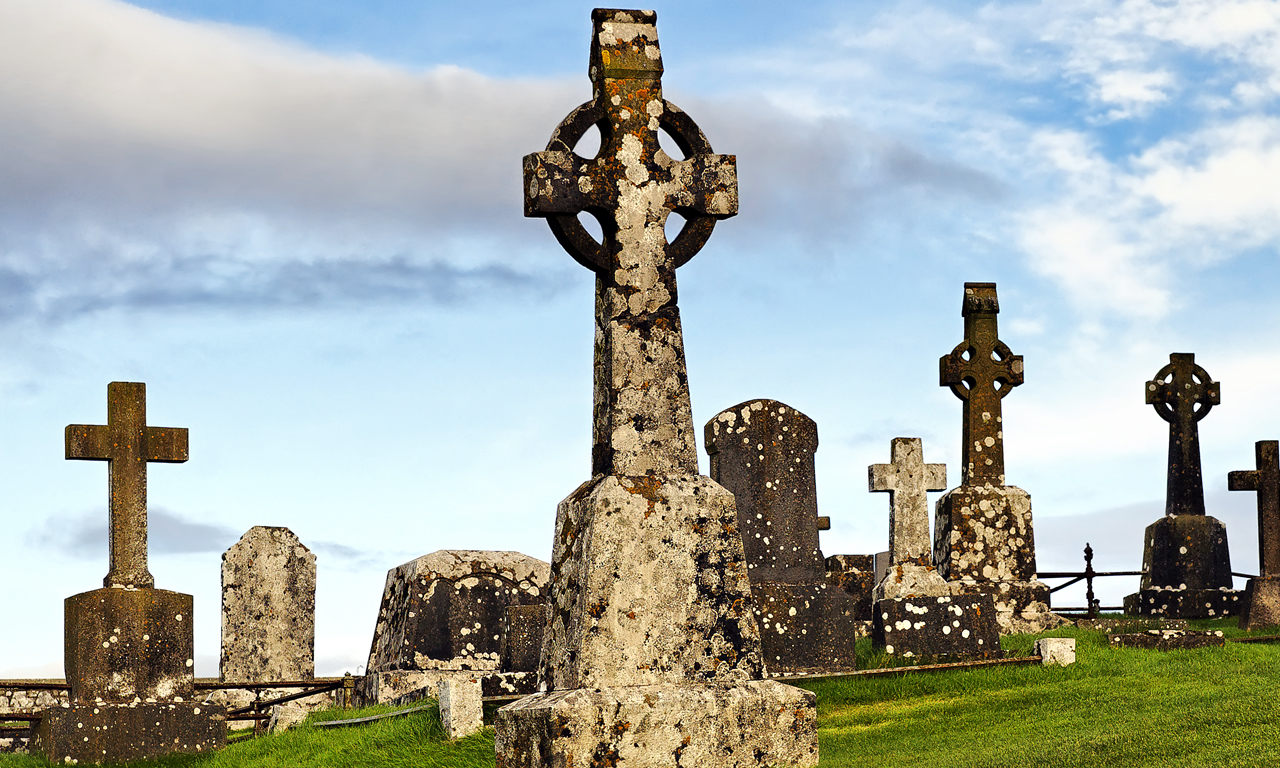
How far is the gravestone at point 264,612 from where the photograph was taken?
19719 millimetres

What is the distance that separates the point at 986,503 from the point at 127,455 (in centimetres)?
1173

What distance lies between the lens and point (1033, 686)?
13.2m

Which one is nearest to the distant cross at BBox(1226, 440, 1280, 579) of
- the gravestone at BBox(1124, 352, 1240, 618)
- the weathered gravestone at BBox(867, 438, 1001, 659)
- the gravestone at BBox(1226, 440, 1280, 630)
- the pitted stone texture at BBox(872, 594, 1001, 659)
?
the gravestone at BBox(1226, 440, 1280, 630)

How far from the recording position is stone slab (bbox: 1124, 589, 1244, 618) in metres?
24.0

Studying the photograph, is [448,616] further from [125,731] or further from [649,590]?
[649,590]

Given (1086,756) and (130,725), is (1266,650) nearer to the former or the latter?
(1086,756)

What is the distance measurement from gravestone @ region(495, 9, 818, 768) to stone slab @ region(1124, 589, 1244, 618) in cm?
1662

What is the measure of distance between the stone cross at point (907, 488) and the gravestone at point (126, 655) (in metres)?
10.7

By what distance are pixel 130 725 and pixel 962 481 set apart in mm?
11943

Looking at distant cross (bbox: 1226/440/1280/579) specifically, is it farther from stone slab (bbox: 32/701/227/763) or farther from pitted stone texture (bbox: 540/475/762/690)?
stone slab (bbox: 32/701/227/763)

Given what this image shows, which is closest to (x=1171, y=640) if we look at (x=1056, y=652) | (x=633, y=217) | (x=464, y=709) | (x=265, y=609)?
(x=1056, y=652)

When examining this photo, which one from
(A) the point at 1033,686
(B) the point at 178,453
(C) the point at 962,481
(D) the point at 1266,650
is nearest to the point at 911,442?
(C) the point at 962,481

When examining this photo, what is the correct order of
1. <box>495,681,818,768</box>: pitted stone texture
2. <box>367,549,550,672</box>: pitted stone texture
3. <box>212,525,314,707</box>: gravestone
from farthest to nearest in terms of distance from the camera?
<box>212,525,314,707</box>: gravestone
<box>367,549,550,672</box>: pitted stone texture
<box>495,681,818,768</box>: pitted stone texture

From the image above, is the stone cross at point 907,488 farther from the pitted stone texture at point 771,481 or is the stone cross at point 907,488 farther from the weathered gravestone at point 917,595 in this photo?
the pitted stone texture at point 771,481
